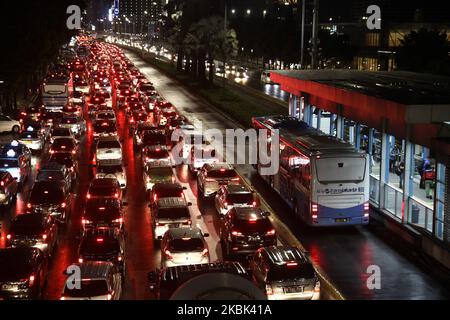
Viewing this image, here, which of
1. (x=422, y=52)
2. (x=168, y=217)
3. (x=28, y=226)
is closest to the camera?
(x=28, y=226)

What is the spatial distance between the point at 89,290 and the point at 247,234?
6.30 meters

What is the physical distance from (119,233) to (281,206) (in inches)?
383

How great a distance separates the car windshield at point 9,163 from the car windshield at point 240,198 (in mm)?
9964

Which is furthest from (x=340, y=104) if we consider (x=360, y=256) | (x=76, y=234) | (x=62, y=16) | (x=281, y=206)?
(x=62, y=16)

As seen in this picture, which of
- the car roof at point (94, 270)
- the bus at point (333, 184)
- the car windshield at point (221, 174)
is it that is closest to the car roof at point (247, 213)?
the bus at point (333, 184)

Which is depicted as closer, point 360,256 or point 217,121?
point 360,256

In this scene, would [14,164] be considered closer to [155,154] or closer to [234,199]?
[155,154]

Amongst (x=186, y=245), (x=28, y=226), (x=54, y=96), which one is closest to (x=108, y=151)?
(x=28, y=226)

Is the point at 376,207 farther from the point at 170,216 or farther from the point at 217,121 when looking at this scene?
the point at 217,121

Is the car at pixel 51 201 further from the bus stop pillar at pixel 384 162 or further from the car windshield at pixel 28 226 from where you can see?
the bus stop pillar at pixel 384 162

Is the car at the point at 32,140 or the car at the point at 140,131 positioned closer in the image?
the car at the point at 32,140

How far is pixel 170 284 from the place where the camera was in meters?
13.4

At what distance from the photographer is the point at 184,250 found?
60.1ft

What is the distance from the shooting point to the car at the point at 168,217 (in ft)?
71.5
